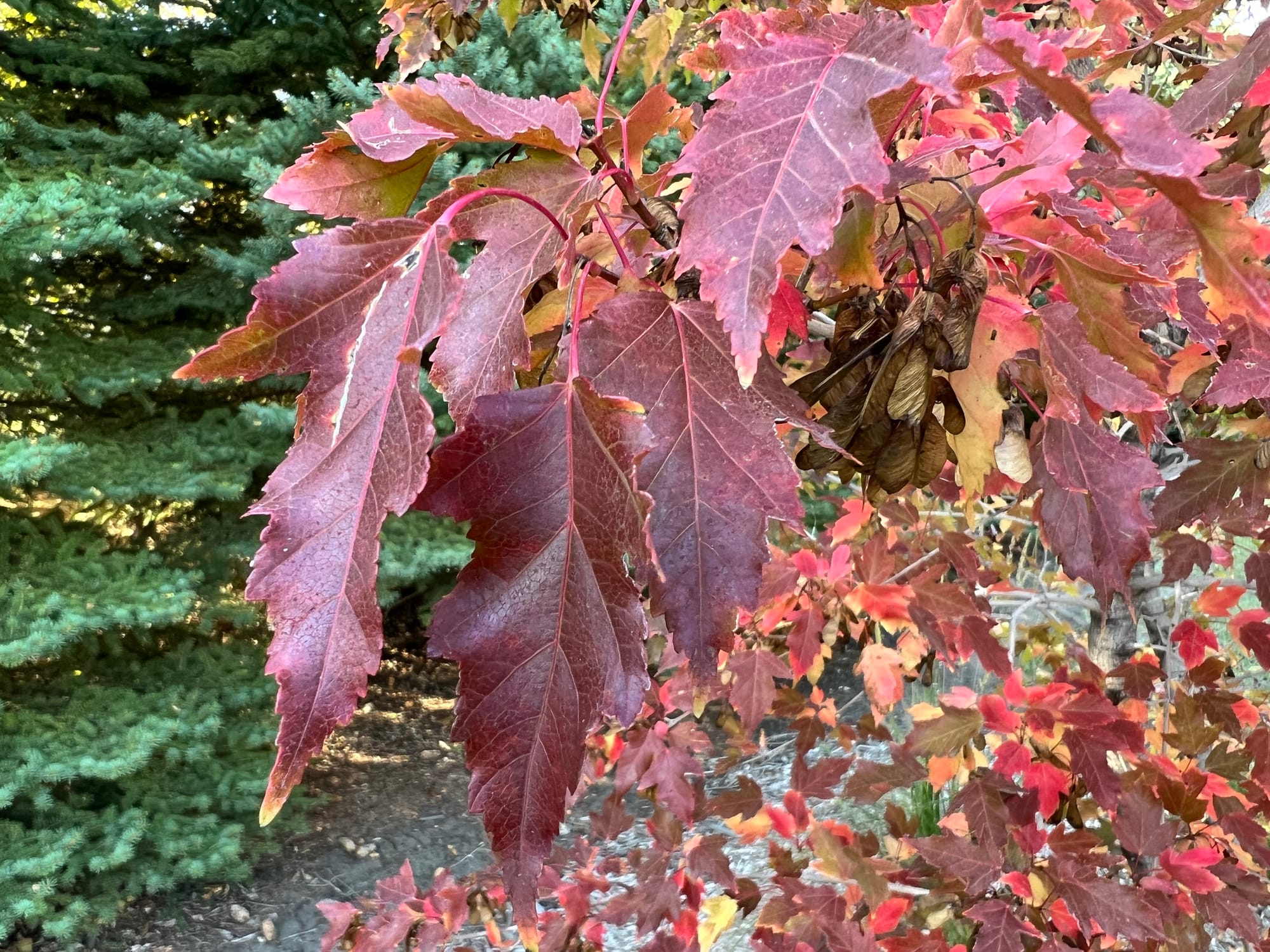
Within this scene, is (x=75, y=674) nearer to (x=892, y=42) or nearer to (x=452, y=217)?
(x=452, y=217)

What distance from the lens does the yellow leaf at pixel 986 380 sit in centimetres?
46

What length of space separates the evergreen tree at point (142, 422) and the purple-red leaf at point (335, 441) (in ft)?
7.73

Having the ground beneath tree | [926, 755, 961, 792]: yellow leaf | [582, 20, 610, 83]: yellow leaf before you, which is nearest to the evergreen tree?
the ground beneath tree

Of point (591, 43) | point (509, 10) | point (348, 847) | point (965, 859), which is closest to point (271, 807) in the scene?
point (965, 859)

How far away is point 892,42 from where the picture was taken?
0.31m

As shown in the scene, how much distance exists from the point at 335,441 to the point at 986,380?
378mm

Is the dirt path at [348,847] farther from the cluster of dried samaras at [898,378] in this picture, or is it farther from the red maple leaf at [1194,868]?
the cluster of dried samaras at [898,378]

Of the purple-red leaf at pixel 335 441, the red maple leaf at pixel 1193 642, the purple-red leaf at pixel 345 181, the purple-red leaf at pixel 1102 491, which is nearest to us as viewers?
the purple-red leaf at pixel 335 441

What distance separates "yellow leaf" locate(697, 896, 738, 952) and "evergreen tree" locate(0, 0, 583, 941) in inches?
70.8

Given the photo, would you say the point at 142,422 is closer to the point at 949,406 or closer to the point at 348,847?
the point at 348,847

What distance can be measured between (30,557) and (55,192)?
1.13m

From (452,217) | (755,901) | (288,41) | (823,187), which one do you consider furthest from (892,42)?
(288,41)

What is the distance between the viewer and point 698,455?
1.23 ft

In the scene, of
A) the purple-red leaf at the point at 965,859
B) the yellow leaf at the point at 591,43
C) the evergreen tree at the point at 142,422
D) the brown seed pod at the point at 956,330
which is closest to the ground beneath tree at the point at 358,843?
the evergreen tree at the point at 142,422
